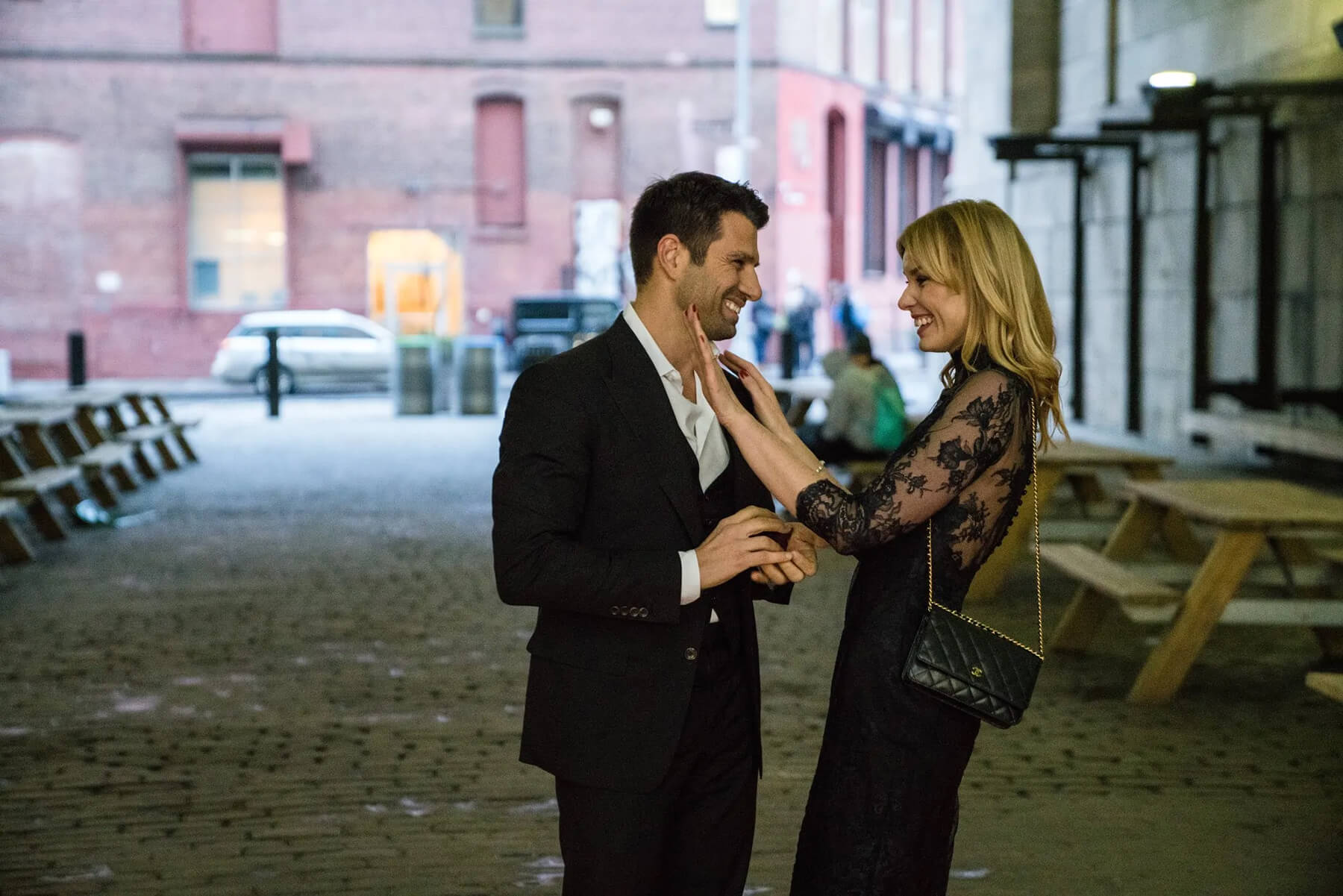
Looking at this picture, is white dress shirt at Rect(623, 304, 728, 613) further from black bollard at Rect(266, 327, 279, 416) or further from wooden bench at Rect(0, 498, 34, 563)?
black bollard at Rect(266, 327, 279, 416)

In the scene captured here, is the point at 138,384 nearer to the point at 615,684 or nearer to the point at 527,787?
the point at 527,787

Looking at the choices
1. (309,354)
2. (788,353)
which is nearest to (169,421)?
(788,353)

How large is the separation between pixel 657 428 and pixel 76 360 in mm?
19813

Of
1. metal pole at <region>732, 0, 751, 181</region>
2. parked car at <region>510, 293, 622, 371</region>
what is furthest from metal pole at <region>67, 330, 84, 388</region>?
metal pole at <region>732, 0, 751, 181</region>

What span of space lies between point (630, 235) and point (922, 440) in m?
0.69

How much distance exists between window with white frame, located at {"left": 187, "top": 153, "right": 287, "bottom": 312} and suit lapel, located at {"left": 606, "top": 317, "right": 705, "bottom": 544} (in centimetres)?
3586

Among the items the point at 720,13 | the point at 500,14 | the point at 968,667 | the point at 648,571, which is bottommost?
the point at 968,667

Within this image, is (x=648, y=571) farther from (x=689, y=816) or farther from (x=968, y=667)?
(x=968, y=667)

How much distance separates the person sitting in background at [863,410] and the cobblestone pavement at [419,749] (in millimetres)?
2171

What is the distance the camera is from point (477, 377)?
25625 mm

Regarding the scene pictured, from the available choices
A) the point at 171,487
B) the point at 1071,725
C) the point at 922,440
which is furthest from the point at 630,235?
the point at 171,487

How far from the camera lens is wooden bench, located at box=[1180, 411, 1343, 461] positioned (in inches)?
502

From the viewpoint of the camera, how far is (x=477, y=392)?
25.7 m

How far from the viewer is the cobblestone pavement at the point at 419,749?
209 inches
